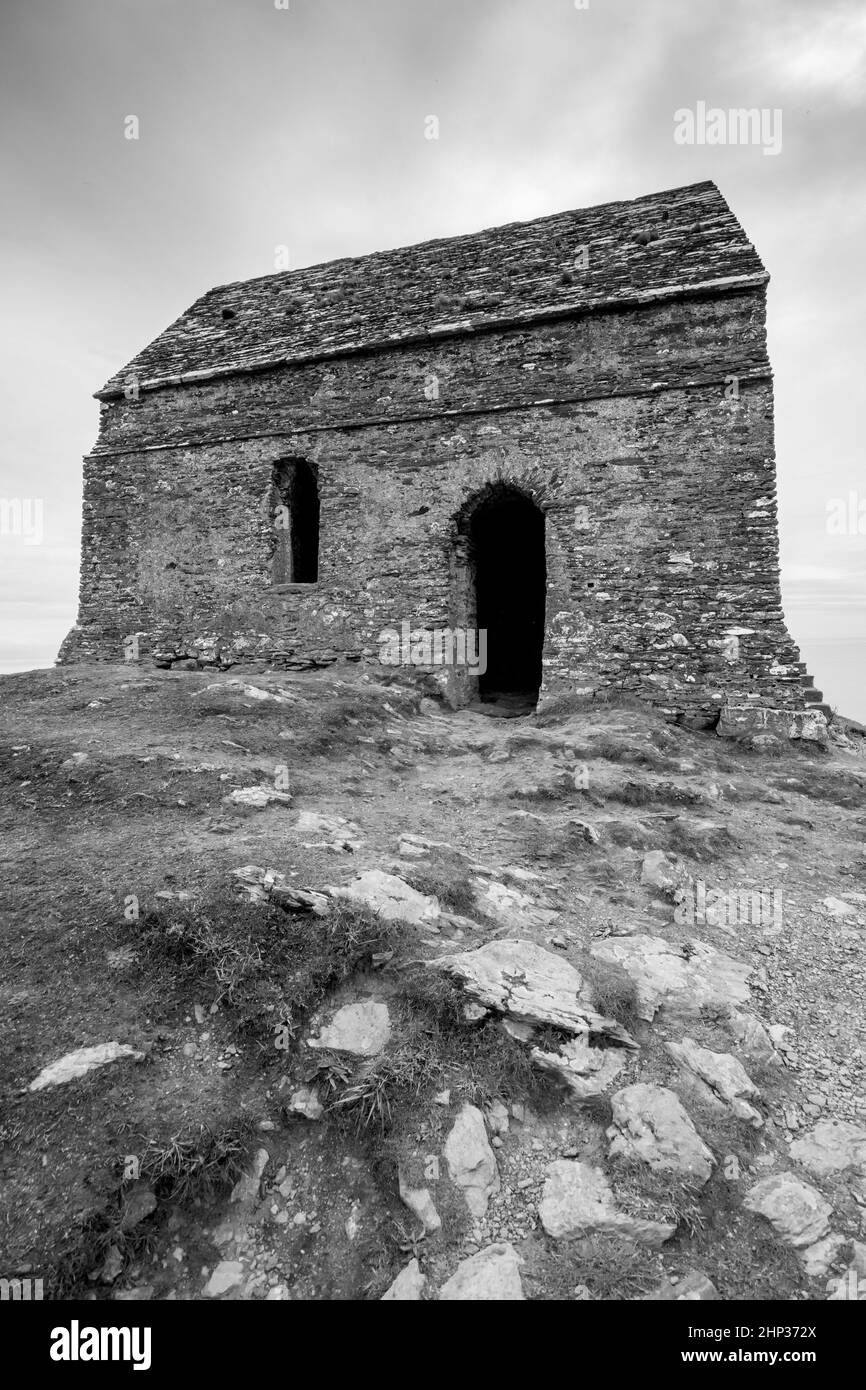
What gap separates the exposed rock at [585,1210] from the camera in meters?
2.67

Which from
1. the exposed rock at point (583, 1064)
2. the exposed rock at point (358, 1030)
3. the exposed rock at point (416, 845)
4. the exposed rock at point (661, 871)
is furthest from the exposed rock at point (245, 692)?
the exposed rock at point (583, 1064)

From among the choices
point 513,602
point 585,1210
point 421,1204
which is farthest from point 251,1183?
point 513,602

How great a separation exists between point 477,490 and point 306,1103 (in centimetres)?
1048

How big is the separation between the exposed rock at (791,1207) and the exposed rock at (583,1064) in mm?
714

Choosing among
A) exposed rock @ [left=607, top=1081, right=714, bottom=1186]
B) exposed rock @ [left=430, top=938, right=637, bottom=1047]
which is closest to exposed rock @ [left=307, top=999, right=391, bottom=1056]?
exposed rock @ [left=430, top=938, right=637, bottom=1047]

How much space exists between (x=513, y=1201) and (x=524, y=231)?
16.1m

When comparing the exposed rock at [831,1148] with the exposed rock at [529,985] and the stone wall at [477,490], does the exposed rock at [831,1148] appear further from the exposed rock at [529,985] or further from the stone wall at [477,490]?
the stone wall at [477,490]

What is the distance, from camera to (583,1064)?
3.35 metres

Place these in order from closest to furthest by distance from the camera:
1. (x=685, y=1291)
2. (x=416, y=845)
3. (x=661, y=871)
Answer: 1. (x=685, y=1291)
2. (x=416, y=845)
3. (x=661, y=871)

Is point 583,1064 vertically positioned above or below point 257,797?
below

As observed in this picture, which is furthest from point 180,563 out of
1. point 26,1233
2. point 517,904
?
point 26,1233

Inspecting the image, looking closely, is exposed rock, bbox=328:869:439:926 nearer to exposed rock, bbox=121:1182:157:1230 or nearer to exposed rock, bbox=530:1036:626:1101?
exposed rock, bbox=530:1036:626:1101

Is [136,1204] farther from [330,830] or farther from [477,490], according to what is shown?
[477,490]

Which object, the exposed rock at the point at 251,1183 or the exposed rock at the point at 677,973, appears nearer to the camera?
the exposed rock at the point at 251,1183
